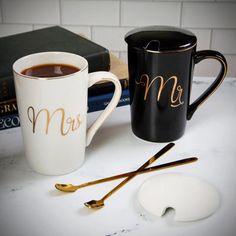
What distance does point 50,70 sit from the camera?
2.00 feet

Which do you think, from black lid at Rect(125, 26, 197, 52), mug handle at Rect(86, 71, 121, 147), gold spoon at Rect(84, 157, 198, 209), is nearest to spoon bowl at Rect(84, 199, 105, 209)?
gold spoon at Rect(84, 157, 198, 209)

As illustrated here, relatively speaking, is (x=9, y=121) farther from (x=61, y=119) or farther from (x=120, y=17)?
(x=120, y=17)

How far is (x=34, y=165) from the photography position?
0.61m

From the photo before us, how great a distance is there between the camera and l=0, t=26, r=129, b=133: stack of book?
2.33ft

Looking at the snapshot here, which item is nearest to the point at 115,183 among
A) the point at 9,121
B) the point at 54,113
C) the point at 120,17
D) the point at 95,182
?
the point at 95,182

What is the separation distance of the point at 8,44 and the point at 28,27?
1.67ft

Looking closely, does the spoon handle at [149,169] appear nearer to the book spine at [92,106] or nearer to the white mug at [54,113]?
the white mug at [54,113]

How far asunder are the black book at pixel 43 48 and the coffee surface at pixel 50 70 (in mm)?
111

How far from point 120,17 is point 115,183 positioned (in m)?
0.79

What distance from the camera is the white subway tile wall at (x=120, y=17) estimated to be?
1.25 meters

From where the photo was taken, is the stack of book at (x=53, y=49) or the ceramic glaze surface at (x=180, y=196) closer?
the ceramic glaze surface at (x=180, y=196)

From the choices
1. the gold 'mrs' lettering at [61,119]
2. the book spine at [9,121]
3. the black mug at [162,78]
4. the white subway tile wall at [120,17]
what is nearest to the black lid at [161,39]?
the black mug at [162,78]

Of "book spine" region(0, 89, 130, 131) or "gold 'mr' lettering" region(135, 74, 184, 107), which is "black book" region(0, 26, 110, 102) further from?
"gold 'mr' lettering" region(135, 74, 184, 107)

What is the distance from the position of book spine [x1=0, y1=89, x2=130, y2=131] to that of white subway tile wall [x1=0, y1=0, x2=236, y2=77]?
0.53 meters
